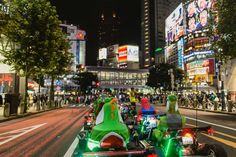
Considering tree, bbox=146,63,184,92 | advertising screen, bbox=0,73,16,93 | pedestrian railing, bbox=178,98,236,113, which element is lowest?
pedestrian railing, bbox=178,98,236,113

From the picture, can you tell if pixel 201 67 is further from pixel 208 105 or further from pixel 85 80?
pixel 208 105

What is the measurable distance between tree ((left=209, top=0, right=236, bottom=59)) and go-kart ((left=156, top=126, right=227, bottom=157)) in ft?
61.9

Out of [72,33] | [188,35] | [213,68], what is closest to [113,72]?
[72,33]

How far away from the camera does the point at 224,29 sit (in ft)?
79.4

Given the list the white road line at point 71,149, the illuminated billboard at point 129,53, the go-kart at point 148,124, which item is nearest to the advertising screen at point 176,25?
the illuminated billboard at point 129,53

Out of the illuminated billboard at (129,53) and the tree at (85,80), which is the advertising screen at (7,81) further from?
the illuminated billboard at (129,53)

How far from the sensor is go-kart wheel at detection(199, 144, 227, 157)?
636 cm

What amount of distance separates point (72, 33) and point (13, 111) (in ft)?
429

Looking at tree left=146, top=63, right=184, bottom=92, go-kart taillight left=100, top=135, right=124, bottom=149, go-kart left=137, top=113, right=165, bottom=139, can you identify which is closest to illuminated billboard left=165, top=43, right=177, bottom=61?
tree left=146, top=63, right=184, bottom=92

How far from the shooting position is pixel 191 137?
21.4 ft

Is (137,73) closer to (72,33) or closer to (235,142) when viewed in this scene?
(72,33)

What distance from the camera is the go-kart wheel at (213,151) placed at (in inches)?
251

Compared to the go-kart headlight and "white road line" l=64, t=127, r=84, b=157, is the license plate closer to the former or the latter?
the go-kart headlight

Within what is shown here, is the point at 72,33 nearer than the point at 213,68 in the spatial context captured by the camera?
No
